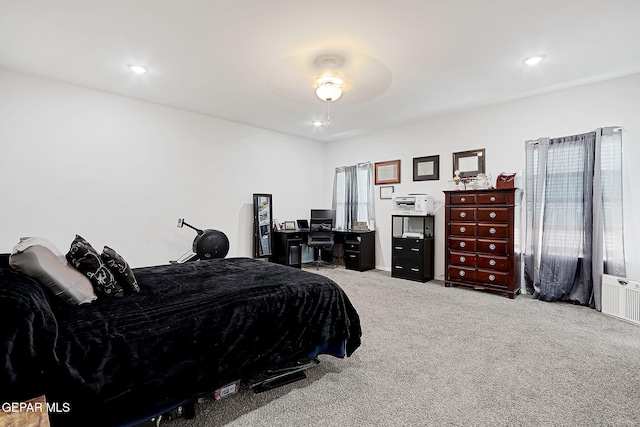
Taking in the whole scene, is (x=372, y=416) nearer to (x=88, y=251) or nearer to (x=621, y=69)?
(x=88, y=251)

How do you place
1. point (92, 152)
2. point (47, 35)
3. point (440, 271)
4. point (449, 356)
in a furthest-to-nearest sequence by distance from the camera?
1. point (440, 271)
2. point (92, 152)
3. point (47, 35)
4. point (449, 356)

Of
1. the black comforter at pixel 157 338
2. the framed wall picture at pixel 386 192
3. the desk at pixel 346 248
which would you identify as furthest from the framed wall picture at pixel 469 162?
the black comforter at pixel 157 338

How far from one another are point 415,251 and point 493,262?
3.89 feet

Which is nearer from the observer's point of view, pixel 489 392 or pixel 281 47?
pixel 489 392

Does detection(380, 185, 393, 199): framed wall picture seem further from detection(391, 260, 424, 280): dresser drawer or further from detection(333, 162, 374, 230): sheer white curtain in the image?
detection(391, 260, 424, 280): dresser drawer

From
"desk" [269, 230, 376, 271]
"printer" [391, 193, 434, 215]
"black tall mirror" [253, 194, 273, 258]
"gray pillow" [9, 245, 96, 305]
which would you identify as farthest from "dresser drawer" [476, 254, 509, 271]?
"gray pillow" [9, 245, 96, 305]

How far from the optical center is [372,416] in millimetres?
1812

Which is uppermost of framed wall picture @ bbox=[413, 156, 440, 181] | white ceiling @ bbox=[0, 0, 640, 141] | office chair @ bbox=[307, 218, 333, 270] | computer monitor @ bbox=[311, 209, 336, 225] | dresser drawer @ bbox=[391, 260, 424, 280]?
white ceiling @ bbox=[0, 0, 640, 141]

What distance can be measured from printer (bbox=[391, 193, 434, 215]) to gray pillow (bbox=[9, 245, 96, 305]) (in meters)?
4.57

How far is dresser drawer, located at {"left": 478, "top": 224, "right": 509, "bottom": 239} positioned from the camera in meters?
4.26

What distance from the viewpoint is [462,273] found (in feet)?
15.2

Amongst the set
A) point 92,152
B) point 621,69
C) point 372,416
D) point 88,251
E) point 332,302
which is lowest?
point 372,416

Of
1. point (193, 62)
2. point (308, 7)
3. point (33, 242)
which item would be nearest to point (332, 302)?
point (33, 242)

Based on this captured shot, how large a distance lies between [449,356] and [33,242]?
9.90ft
